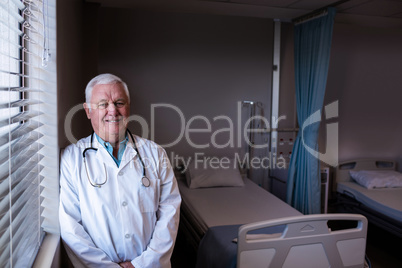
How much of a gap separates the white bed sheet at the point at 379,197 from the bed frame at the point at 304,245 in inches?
55.3

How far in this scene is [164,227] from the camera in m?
1.79

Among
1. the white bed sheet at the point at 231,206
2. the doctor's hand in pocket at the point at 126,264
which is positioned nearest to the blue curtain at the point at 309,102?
the white bed sheet at the point at 231,206

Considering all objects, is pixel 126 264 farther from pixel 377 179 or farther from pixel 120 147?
pixel 377 179

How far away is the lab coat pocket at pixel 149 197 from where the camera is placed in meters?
1.77

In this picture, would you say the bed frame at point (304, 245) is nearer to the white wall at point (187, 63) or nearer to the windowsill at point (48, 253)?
the windowsill at point (48, 253)

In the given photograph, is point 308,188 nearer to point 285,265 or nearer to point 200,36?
point 285,265

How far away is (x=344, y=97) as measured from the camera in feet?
14.8

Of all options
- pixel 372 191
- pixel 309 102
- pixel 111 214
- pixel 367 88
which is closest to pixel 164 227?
pixel 111 214

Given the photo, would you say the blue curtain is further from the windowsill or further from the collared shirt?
the windowsill

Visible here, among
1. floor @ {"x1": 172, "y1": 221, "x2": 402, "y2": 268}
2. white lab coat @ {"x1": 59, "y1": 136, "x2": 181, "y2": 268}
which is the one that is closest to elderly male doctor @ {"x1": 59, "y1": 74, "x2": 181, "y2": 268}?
white lab coat @ {"x1": 59, "y1": 136, "x2": 181, "y2": 268}

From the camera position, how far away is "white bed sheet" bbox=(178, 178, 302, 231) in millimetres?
2988

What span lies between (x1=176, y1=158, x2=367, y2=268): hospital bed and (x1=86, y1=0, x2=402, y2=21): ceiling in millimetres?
1645

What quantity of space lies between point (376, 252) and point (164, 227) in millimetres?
2569

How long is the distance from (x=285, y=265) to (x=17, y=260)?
145cm
